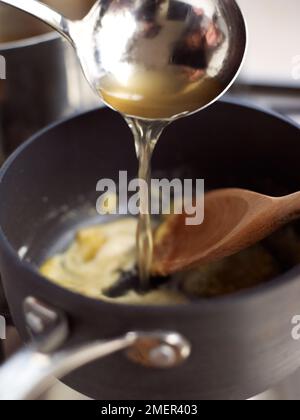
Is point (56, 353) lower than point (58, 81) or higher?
lower

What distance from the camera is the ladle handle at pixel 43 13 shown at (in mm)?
535

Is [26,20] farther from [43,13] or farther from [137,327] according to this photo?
[137,327]

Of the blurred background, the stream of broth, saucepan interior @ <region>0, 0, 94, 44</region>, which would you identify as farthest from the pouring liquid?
saucepan interior @ <region>0, 0, 94, 44</region>

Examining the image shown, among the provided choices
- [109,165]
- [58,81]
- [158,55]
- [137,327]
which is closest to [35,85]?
[58,81]

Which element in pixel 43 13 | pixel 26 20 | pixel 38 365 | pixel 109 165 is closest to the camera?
pixel 38 365

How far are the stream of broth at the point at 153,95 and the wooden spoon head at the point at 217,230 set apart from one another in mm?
88

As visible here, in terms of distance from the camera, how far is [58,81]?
30.4 inches

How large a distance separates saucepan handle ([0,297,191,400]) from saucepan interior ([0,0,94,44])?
52 cm

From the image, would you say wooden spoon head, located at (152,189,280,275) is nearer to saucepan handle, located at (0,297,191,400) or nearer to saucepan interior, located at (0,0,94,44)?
saucepan handle, located at (0,297,191,400)

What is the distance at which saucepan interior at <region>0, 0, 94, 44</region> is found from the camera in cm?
86

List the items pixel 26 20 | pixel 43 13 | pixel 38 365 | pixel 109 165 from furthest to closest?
pixel 26 20 < pixel 109 165 < pixel 43 13 < pixel 38 365

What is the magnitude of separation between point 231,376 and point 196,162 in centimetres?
30

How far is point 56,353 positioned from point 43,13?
282mm

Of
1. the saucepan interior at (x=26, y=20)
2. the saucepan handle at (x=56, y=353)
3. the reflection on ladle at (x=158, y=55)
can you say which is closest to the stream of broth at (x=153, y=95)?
the reflection on ladle at (x=158, y=55)
